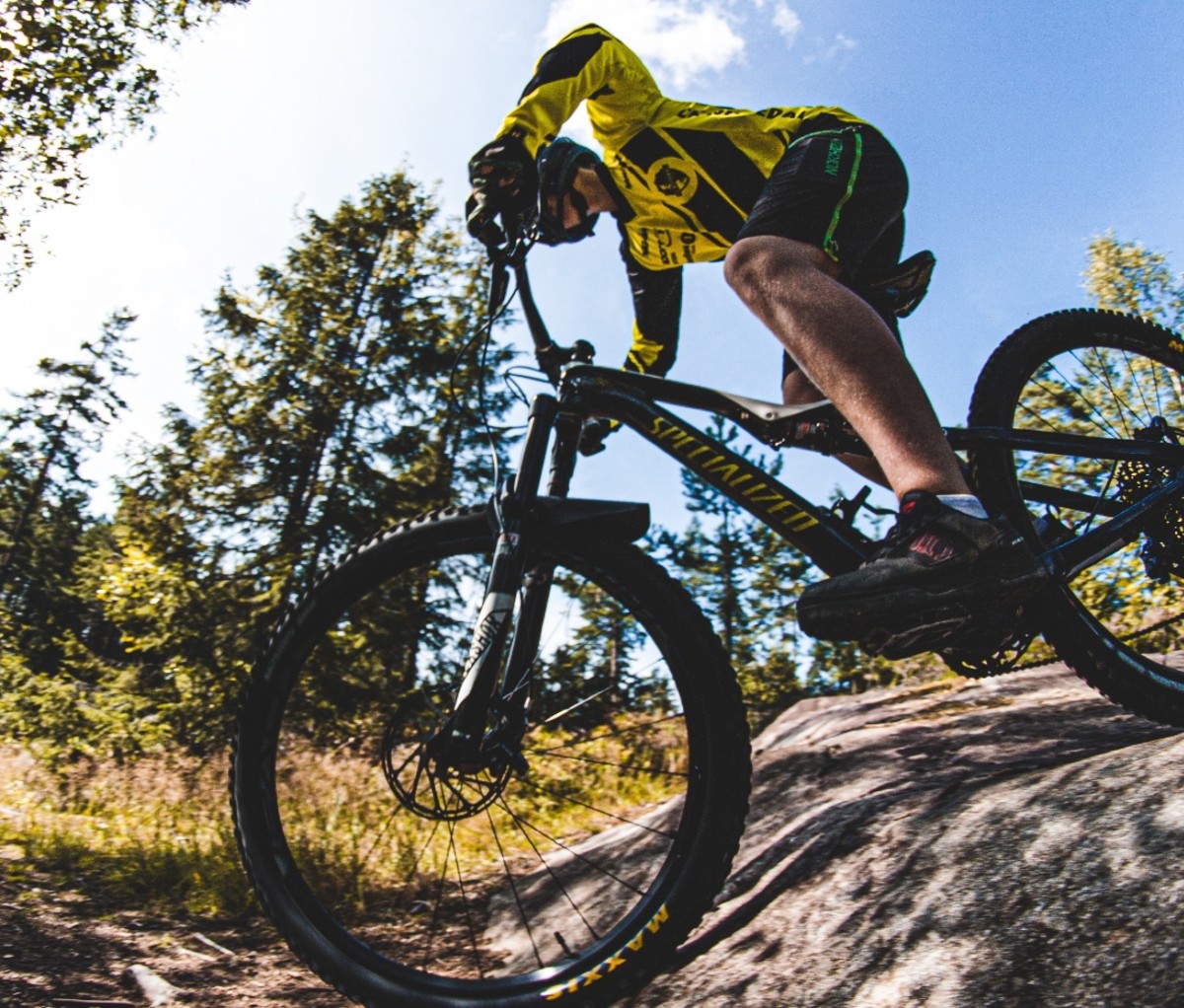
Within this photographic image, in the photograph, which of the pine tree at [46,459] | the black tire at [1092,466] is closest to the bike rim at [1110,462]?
the black tire at [1092,466]

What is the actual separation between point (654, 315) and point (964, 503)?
51.6 inches

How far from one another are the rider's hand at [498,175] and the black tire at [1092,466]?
4.66ft

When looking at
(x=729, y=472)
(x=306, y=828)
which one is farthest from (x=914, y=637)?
(x=306, y=828)

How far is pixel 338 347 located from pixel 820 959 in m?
12.5

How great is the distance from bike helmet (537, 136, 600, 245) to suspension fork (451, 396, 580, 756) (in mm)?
633

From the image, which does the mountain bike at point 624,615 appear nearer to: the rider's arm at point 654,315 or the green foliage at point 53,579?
the rider's arm at point 654,315

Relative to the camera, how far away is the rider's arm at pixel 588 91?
1.79 m

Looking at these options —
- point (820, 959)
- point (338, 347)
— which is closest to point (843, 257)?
point (820, 959)

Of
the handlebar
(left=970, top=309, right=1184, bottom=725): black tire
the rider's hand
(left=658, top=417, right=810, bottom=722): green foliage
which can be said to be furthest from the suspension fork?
(left=658, top=417, right=810, bottom=722): green foliage

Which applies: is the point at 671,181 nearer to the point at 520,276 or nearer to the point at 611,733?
the point at 520,276

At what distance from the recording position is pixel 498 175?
175 centimetres

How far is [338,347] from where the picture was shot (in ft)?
41.0

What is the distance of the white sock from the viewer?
1468mm

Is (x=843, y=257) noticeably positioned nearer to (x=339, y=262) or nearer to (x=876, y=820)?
(x=876, y=820)
